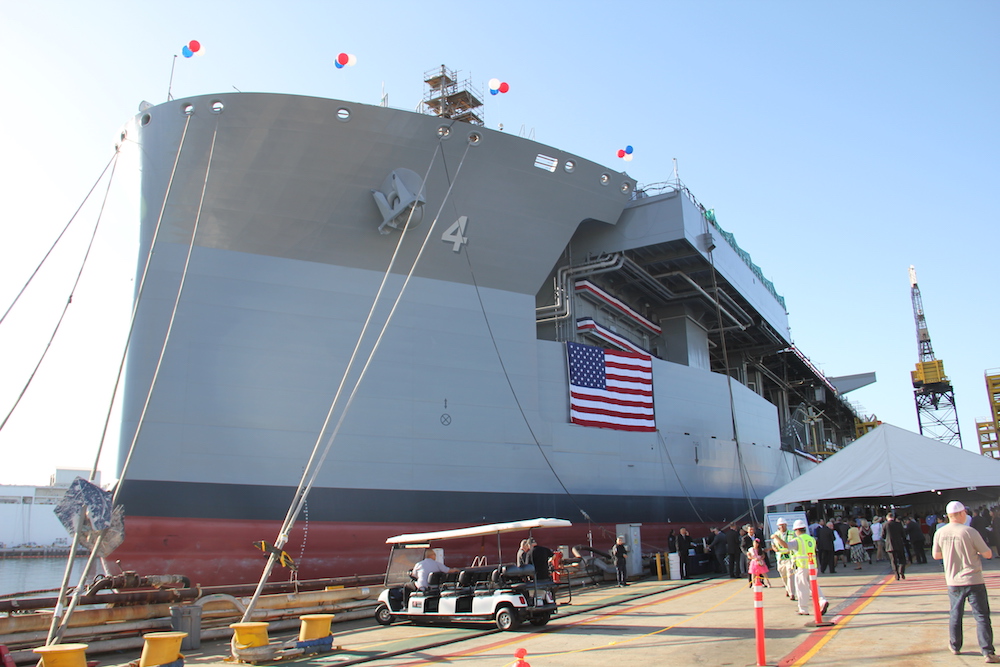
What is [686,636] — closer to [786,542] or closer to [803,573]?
[803,573]

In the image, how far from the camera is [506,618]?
8547 millimetres

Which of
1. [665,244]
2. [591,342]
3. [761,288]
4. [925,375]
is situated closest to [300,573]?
[591,342]

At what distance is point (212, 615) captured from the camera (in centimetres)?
918

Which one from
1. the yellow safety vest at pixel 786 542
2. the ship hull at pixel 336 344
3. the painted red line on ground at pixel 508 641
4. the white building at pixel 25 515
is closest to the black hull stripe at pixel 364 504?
the ship hull at pixel 336 344

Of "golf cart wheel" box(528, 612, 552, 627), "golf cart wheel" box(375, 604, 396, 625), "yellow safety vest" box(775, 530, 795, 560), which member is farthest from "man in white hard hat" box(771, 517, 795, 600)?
"golf cart wheel" box(375, 604, 396, 625)

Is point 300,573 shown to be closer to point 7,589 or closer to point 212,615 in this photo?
point 212,615

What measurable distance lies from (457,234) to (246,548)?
289 inches

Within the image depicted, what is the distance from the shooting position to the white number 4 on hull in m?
14.7

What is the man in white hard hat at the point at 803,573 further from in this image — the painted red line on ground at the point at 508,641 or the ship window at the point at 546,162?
the ship window at the point at 546,162

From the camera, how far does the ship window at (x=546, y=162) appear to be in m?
15.6

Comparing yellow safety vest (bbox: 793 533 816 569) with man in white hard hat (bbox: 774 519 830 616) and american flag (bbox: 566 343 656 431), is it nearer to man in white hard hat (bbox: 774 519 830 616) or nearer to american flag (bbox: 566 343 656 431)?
man in white hard hat (bbox: 774 519 830 616)

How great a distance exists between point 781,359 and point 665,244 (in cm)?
1668

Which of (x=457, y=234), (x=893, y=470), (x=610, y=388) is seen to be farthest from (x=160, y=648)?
(x=893, y=470)

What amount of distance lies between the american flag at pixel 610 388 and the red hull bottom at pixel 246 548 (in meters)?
4.39
